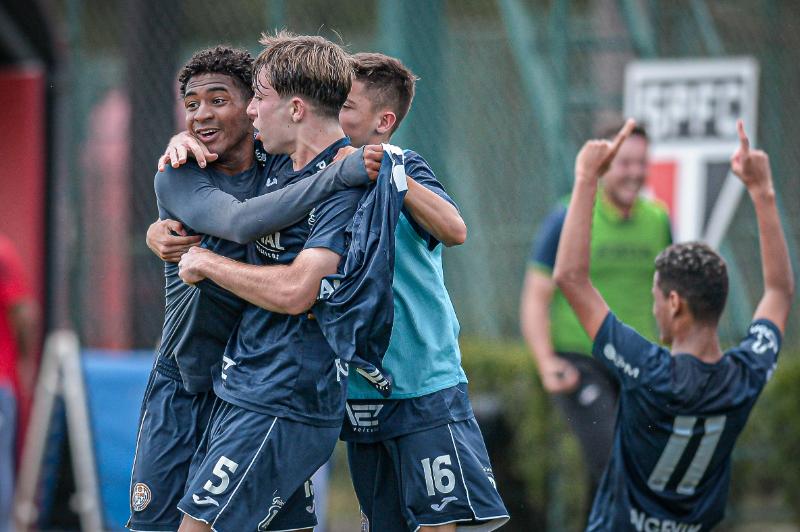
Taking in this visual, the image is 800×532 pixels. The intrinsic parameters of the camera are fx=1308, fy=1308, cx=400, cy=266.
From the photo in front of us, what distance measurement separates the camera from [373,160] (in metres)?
3.85

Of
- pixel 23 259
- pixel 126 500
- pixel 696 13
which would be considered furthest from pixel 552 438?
pixel 23 259

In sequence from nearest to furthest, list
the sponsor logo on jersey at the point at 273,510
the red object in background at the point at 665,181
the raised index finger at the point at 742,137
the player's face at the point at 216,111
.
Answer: the sponsor logo on jersey at the point at 273,510 → the player's face at the point at 216,111 → the raised index finger at the point at 742,137 → the red object in background at the point at 665,181

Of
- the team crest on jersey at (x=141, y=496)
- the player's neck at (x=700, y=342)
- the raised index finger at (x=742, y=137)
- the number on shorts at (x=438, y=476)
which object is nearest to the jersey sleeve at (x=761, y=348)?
the player's neck at (x=700, y=342)

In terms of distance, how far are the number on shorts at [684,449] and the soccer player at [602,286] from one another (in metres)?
1.70

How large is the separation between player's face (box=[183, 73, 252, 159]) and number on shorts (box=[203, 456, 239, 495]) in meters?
1.00

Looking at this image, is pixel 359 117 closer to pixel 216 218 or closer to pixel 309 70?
pixel 309 70

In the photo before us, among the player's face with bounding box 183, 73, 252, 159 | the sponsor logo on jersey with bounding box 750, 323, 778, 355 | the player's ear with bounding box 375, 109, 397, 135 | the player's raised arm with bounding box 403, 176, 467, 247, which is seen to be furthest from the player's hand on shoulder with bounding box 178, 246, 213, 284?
the sponsor logo on jersey with bounding box 750, 323, 778, 355

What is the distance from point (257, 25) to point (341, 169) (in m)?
7.03

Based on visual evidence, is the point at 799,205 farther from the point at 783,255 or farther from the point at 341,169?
the point at 341,169

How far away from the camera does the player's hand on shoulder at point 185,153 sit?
4.08m

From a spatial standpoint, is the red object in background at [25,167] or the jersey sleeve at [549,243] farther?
the red object in background at [25,167]

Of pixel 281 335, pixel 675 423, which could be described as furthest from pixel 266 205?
pixel 675 423

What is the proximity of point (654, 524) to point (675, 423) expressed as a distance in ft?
1.19

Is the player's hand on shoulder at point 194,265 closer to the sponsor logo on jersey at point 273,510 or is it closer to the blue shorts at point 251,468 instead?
the blue shorts at point 251,468
